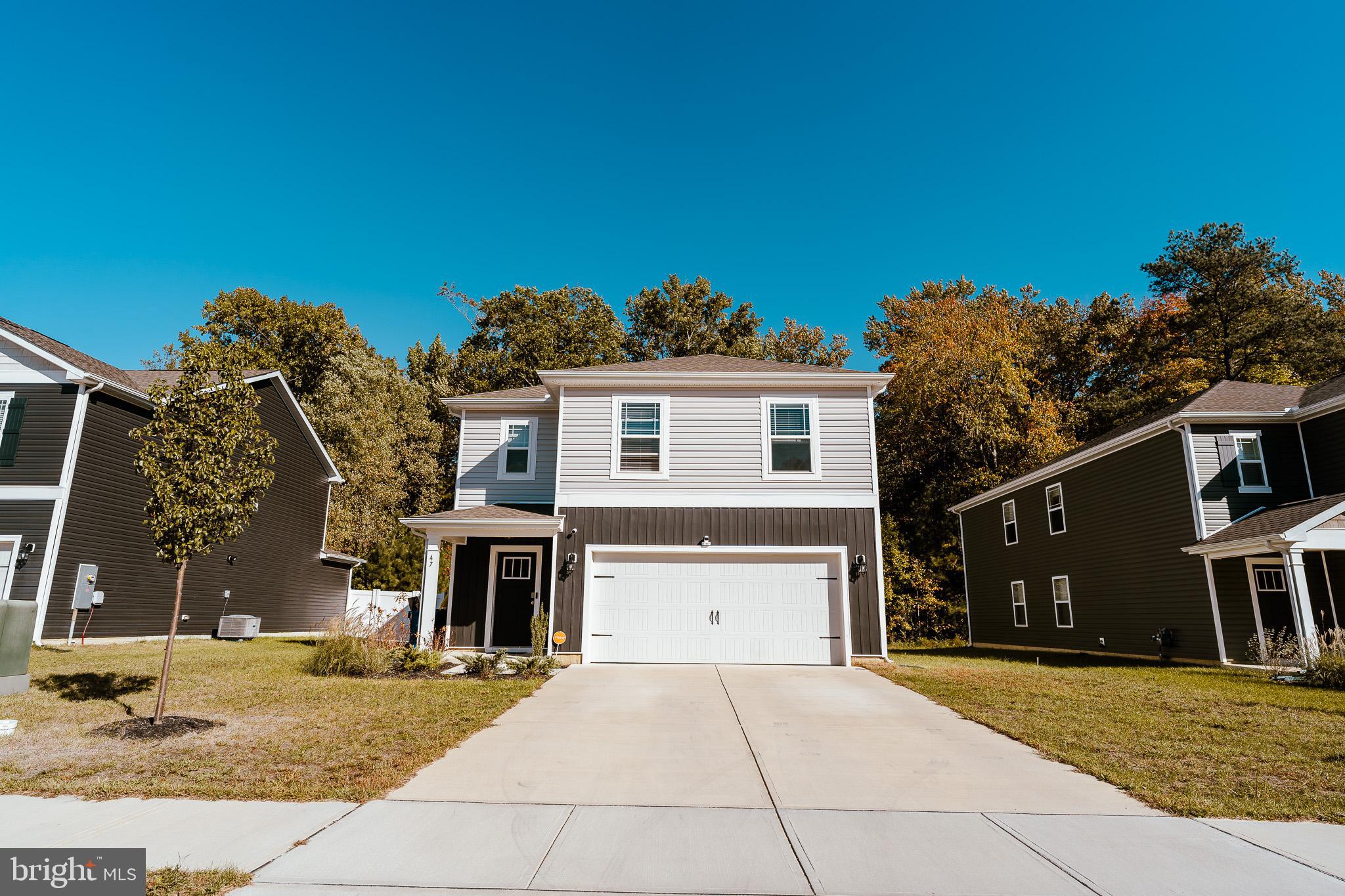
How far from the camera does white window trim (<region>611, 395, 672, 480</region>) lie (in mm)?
13414

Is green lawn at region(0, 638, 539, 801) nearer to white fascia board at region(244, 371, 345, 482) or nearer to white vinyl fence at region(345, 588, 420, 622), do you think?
white fascia board at region(244, 371, 345, 482)

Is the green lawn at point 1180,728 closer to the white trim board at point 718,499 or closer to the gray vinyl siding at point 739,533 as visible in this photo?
the gray vinyl siding at point 739,533

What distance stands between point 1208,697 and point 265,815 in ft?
35.9

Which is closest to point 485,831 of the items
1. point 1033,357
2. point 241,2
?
point 241,2

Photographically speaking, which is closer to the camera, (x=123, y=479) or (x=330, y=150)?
(x=123, y=479)

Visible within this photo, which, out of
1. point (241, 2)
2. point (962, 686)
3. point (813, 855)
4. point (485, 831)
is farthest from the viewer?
point (241, 2)

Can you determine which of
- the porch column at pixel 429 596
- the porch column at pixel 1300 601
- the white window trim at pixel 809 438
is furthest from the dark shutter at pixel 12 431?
the porch column at pixel 1300 601

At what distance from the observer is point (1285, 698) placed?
9133 mm

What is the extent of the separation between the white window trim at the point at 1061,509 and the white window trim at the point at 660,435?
1191 centimetres

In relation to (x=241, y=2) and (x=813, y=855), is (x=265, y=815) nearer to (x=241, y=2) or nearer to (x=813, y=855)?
(x=813, y=855)

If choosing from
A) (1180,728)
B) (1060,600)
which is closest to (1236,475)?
(1060,600)

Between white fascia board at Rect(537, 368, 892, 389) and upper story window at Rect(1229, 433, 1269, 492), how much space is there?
798cm

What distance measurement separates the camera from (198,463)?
7.04m

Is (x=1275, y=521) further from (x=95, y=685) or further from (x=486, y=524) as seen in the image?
(x=95, y=685)
